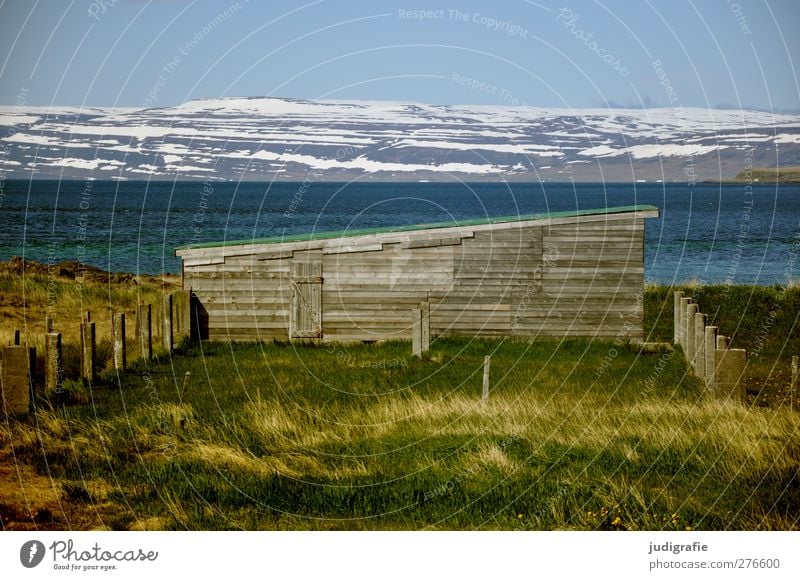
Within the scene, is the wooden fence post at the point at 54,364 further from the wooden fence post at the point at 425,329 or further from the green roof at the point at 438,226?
the wooden fence post at the point at 425,329

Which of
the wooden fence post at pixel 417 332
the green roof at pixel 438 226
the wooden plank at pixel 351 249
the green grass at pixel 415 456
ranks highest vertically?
the green roof at pixel 438 226

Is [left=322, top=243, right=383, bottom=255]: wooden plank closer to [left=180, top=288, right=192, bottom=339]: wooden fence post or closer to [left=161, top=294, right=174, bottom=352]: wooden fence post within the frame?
[left=180, top=288, right=192, bottom=339]: wooden fence post

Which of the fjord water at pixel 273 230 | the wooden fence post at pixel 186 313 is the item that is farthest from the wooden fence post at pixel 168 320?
the fjord water at pixel 273 230

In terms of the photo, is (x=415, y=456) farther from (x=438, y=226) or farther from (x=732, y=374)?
(x=438, y=226)

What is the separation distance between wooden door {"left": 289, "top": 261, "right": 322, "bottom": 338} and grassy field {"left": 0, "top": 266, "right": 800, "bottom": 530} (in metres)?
5.96

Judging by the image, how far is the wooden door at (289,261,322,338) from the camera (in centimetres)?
2736

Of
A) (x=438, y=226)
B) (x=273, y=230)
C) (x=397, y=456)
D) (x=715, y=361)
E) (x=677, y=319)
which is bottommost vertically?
A: (x=397, y=456)

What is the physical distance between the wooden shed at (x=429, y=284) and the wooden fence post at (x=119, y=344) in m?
5.96

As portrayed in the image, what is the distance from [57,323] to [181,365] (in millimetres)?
9334

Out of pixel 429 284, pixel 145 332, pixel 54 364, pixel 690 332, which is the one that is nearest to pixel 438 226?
pixel 429 284

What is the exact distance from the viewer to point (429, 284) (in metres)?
27.5

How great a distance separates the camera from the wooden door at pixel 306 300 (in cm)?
2736

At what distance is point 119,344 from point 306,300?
6749 millimetres

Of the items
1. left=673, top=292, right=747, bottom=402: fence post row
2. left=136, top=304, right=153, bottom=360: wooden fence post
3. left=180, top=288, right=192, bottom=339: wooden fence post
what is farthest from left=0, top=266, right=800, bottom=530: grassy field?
left=180, top=288, right=192, bottom=339: wooden fence post
